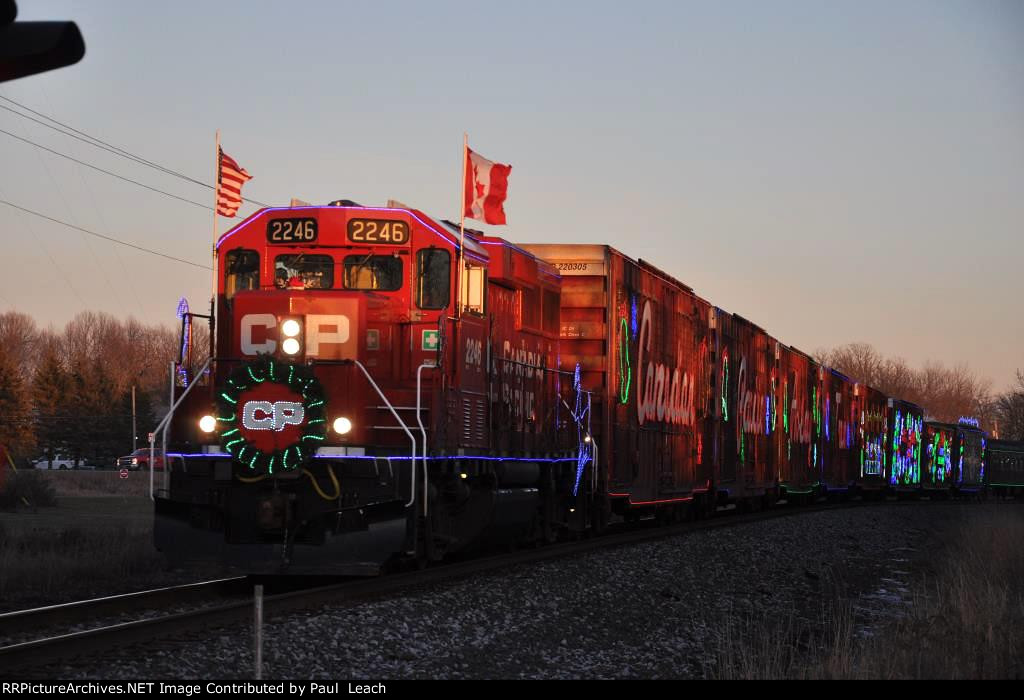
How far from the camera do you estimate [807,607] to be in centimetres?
1342

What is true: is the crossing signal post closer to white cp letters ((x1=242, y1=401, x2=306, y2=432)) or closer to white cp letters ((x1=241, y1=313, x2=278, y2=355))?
white cp letters ((x1=242, y1=401, x2=306, y2=432))

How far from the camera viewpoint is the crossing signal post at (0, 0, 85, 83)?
9.09 ft

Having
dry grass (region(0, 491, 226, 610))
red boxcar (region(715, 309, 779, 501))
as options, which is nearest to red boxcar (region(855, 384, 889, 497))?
red boxcar (region(715, 309, 779, 501))

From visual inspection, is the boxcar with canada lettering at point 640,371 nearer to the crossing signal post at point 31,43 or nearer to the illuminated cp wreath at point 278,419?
the illuminated cp wreath at point 278,419

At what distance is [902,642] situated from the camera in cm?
1001

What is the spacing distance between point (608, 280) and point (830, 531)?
9.00 m

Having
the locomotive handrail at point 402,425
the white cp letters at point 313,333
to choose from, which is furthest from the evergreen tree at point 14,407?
the locomotive handrail at point 402,425

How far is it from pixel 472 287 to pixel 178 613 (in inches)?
176

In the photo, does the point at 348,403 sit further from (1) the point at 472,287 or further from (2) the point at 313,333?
(1) the point at 472,287

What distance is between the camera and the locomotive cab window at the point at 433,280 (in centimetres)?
1303

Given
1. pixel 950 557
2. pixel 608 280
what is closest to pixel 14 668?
pixel 608 280

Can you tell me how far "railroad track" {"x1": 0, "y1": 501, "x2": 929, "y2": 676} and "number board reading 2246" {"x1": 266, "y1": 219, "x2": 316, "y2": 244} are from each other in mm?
3665

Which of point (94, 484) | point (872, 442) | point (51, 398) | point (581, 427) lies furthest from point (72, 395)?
point (581, 427)

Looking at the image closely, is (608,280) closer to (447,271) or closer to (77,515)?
(447,271)
